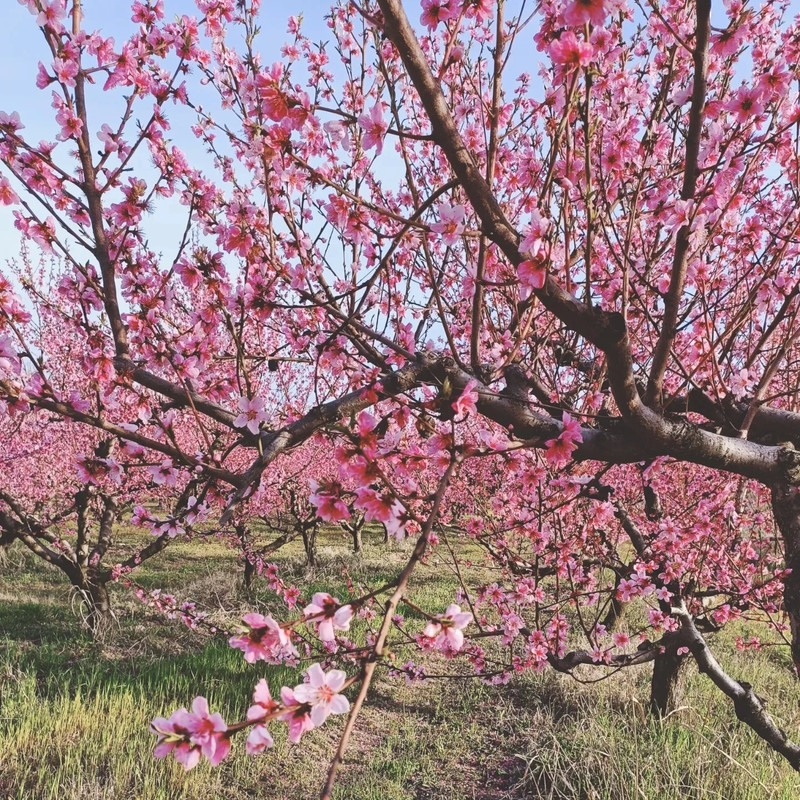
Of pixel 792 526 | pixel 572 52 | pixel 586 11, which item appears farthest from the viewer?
pixel 792 526

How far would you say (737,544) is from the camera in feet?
19.8

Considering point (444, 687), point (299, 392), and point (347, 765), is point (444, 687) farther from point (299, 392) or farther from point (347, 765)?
point (299, 392)

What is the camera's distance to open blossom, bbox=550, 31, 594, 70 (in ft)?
4.73

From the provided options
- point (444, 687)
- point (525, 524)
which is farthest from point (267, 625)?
point (444, 687)

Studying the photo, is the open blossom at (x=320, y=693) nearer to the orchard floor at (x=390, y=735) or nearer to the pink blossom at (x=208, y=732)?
the pink blossom at (x=208, y=732)

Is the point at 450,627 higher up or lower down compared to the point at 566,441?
lower down

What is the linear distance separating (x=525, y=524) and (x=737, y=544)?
156 inches

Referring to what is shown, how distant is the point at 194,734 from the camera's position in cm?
105

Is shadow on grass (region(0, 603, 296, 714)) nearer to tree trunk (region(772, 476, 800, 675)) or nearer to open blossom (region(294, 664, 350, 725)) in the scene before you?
tree trunk (region(772, 476, 800, 675))

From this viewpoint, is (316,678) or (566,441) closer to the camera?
(316,678)

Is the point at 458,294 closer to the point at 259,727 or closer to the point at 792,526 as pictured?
the point at 792,526

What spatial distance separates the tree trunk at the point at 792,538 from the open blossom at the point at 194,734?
2385mm

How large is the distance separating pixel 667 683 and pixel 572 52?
5429 millimetres

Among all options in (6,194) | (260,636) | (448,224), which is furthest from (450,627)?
(6,194)
